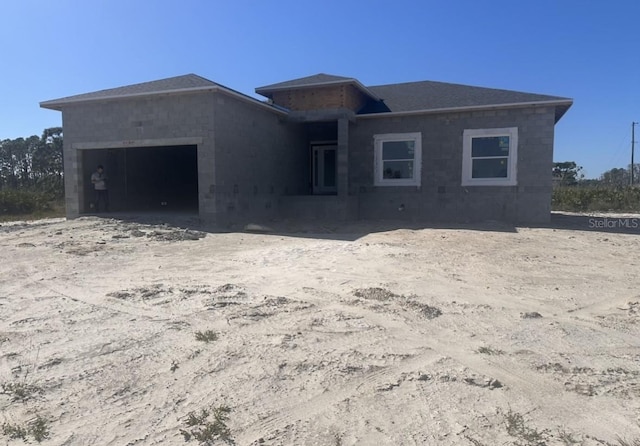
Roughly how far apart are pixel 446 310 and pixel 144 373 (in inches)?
130

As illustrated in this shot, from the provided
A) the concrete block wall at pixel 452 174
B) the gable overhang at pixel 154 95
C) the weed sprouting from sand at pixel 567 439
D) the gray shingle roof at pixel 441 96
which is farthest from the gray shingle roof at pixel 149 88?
the weed sprouting from sand at pixel 567 439

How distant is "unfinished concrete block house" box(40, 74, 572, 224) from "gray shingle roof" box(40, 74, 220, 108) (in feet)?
0.17

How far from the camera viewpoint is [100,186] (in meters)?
15.4

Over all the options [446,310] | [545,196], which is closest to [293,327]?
[446,310]

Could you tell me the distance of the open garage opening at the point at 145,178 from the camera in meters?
15.9

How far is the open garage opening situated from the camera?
1591 cm

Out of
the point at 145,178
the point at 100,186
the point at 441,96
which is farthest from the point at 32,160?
the point at 441,96

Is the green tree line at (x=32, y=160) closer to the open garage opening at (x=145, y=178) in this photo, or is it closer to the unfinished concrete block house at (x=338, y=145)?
the open garage opening at (x=145, y=178)

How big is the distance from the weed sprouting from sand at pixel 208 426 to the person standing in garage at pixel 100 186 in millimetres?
14317

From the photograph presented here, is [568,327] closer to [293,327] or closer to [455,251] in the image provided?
[293,327]

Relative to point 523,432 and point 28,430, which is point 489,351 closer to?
point 523,432

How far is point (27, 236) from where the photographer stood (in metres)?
11.2

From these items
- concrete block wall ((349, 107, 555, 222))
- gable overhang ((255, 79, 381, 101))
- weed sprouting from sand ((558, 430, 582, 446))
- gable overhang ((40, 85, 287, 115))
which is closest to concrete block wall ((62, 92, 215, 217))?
gable overhang ((40, 85, 287, 115))

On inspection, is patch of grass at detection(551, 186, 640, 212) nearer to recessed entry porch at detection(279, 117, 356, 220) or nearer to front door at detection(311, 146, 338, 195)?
front door at detection(311, 146, 338, 195)
